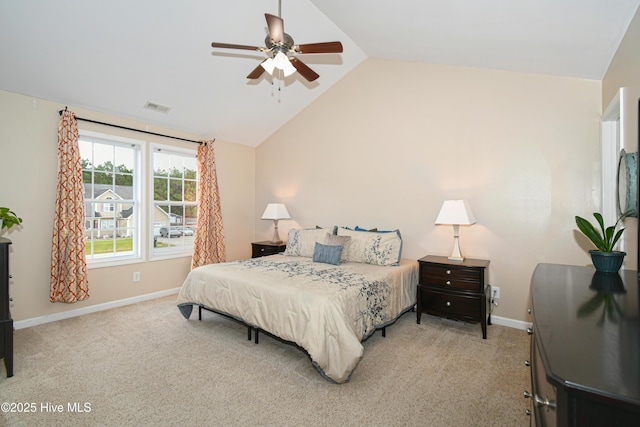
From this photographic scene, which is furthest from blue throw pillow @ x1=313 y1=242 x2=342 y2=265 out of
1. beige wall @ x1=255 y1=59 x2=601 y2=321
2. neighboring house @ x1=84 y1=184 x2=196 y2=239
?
neighboring house @ x1=84 y1=184 x2=196 y2=239

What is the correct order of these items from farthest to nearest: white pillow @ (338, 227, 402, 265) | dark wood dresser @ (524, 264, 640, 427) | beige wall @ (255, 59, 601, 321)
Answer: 1. white pillow @ (338, 227, 402, 265)
2. beige wall @ (255, 59, 601, 321)
3. dark wood dresser @ (524, 264, 640, 427)

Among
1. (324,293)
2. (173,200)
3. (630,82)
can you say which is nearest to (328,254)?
(324,293)

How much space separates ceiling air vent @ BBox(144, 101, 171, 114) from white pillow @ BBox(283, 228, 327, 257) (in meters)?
2.42

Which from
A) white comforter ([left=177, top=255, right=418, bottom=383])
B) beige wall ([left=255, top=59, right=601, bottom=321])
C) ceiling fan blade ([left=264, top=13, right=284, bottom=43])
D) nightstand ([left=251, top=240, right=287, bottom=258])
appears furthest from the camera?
nightstand ([left=251, top=240, right=287, bottom=258])

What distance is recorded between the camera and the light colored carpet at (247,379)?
6.43ft

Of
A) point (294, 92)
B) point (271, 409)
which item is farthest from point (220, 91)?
point (271, 409)

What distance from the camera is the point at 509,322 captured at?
3.45 metres

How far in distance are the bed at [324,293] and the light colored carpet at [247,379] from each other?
9.8 inches

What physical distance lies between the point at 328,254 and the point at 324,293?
1231 millimetres

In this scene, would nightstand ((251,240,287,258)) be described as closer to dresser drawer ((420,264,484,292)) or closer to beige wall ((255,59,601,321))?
beige wall ((255,59,601,321))

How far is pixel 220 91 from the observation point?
4191mm

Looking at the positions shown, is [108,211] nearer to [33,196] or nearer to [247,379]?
[33,196]

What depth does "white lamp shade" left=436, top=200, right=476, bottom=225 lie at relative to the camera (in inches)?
131

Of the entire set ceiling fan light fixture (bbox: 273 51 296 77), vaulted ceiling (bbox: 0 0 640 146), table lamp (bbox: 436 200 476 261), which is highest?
vaulted ceiling (bbox: 0 0 640 146)
